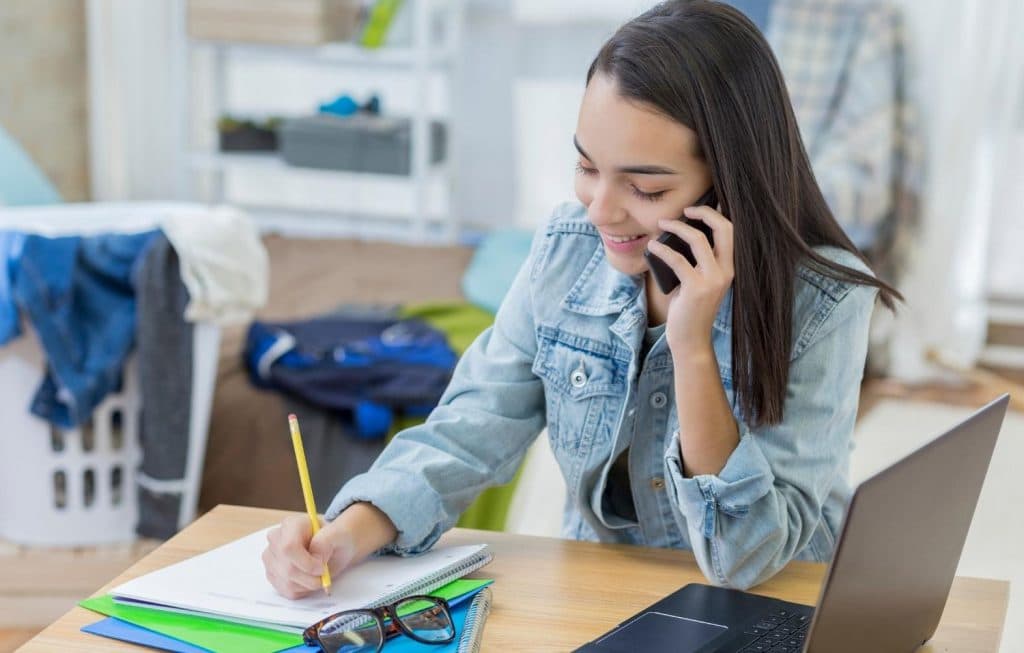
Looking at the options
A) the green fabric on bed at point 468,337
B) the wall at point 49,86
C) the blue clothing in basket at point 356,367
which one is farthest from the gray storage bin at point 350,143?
the blue clothing in basket at point 356,367

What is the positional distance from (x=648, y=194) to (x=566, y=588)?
36cm

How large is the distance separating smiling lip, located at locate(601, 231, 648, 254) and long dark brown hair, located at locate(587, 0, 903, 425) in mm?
85

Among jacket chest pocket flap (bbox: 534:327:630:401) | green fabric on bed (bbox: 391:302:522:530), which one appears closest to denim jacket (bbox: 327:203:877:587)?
jacket chest pocket flap (bbox: 534:327:630:401)

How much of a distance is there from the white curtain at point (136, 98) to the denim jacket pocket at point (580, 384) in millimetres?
3225

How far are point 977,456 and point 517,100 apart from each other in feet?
11.5

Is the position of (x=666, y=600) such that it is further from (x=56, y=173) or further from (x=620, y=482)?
(x=56, y=173)

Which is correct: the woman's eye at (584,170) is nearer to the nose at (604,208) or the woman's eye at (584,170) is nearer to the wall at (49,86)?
the nose at (604,208)

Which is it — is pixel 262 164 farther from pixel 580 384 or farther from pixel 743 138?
pixel 743 138

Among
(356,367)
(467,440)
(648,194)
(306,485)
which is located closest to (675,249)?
(648,194)

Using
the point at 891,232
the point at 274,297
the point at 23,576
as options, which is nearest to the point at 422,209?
the point at 274,297

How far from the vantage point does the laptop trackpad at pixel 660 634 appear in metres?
0.98

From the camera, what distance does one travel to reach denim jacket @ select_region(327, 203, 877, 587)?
1115mm

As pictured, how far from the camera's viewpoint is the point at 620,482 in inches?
52.3

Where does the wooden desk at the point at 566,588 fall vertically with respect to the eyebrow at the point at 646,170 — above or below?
below
